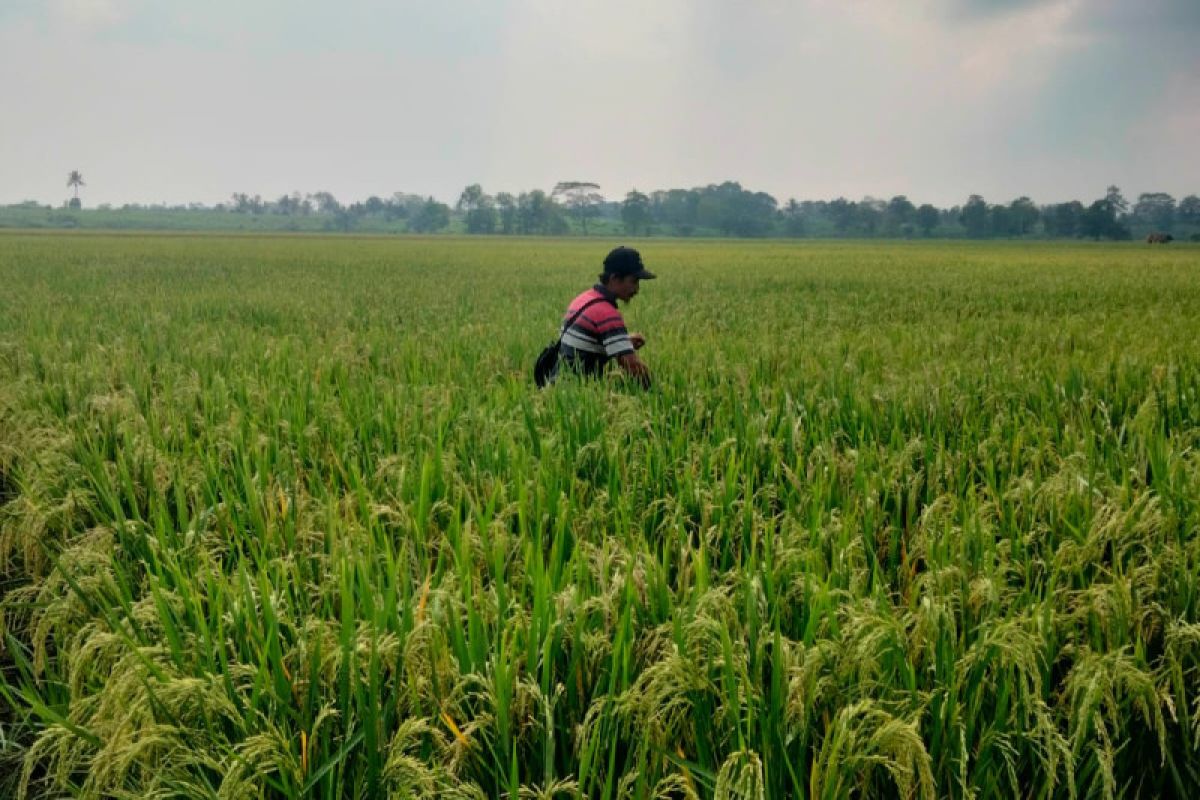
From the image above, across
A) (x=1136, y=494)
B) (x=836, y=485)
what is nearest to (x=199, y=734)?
(x=836, y=485)

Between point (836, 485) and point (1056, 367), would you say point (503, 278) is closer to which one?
point (1056, 367)

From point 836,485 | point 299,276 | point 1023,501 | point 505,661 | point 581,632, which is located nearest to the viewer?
point 505,661

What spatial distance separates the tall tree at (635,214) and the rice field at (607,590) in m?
153

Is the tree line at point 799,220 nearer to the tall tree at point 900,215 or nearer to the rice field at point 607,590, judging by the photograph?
the tall tree at point 900,215

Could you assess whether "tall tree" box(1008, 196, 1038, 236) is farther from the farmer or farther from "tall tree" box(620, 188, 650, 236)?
the farmer

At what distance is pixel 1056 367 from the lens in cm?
730

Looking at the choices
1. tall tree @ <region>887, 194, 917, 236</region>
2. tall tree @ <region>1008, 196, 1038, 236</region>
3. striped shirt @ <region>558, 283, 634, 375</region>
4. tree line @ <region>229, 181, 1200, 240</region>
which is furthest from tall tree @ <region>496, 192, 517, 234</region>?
striped shirt @ <region>558, 283, 634, 375</region>

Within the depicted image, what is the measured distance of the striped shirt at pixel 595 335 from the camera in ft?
22.7

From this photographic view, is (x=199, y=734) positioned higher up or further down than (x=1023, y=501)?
further down

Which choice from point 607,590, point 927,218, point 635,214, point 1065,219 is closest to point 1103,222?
point 1065,219

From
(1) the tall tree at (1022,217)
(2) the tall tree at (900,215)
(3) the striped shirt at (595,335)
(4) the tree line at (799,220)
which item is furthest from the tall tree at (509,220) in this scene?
(3) the striped shirt at (595,335)

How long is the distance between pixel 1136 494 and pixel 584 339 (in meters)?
4.49

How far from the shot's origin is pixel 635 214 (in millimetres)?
157500

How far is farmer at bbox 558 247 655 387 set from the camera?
6.91 meters
